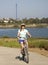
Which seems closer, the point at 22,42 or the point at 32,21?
the point at 22,42

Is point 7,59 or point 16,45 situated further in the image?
point 16,45

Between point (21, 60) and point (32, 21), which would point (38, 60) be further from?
point (32, 21)

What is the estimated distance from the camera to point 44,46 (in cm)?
2027

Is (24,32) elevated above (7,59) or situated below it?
above

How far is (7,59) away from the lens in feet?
47.7

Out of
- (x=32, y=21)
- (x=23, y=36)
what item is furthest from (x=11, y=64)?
(x=32, y=21)

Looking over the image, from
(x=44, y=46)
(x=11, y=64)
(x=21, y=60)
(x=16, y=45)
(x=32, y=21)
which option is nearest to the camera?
(x=11, y=64)

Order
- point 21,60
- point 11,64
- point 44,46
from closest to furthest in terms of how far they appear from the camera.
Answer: point 11,64
point 21,60
point 44,46

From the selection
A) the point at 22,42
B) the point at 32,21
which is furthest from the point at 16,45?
the point at 32,21

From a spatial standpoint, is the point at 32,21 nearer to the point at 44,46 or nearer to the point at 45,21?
the point at 45,21

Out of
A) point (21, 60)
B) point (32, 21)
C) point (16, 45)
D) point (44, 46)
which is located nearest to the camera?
point (21, 60)

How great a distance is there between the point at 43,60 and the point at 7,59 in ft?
5.43

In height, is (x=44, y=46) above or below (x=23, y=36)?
below

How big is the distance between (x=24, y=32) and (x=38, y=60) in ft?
5.20
